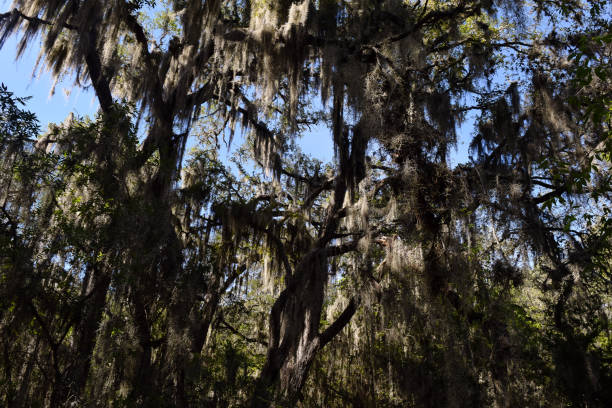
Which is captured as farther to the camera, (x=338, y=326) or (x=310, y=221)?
(x=310, y=221)

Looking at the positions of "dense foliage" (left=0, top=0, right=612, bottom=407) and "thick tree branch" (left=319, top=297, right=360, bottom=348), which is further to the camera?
"thick tree branch" (left=319, top=297, right=360, bottom=348)

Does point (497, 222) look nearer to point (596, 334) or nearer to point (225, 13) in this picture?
point (596, 334)

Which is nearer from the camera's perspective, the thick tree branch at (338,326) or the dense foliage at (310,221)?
the dense foliage at (310,221)

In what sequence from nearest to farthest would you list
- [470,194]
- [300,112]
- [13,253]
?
[13,253] → [470,194] → [300,112]

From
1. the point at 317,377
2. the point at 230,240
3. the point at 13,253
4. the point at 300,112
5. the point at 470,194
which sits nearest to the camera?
the point at 13,253

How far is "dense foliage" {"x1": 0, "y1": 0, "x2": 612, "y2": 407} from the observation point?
5.46 meters

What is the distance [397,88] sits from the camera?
6.77 metres

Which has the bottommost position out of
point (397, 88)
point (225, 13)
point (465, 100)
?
point (397, 88)

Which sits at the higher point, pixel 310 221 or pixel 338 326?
pixel 310 221

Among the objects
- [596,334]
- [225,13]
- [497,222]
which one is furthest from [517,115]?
[225,13]

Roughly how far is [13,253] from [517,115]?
7.16m

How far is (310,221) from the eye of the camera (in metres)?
8.43

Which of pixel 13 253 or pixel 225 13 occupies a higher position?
pixel 225 13

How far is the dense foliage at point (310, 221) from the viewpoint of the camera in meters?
5.46
